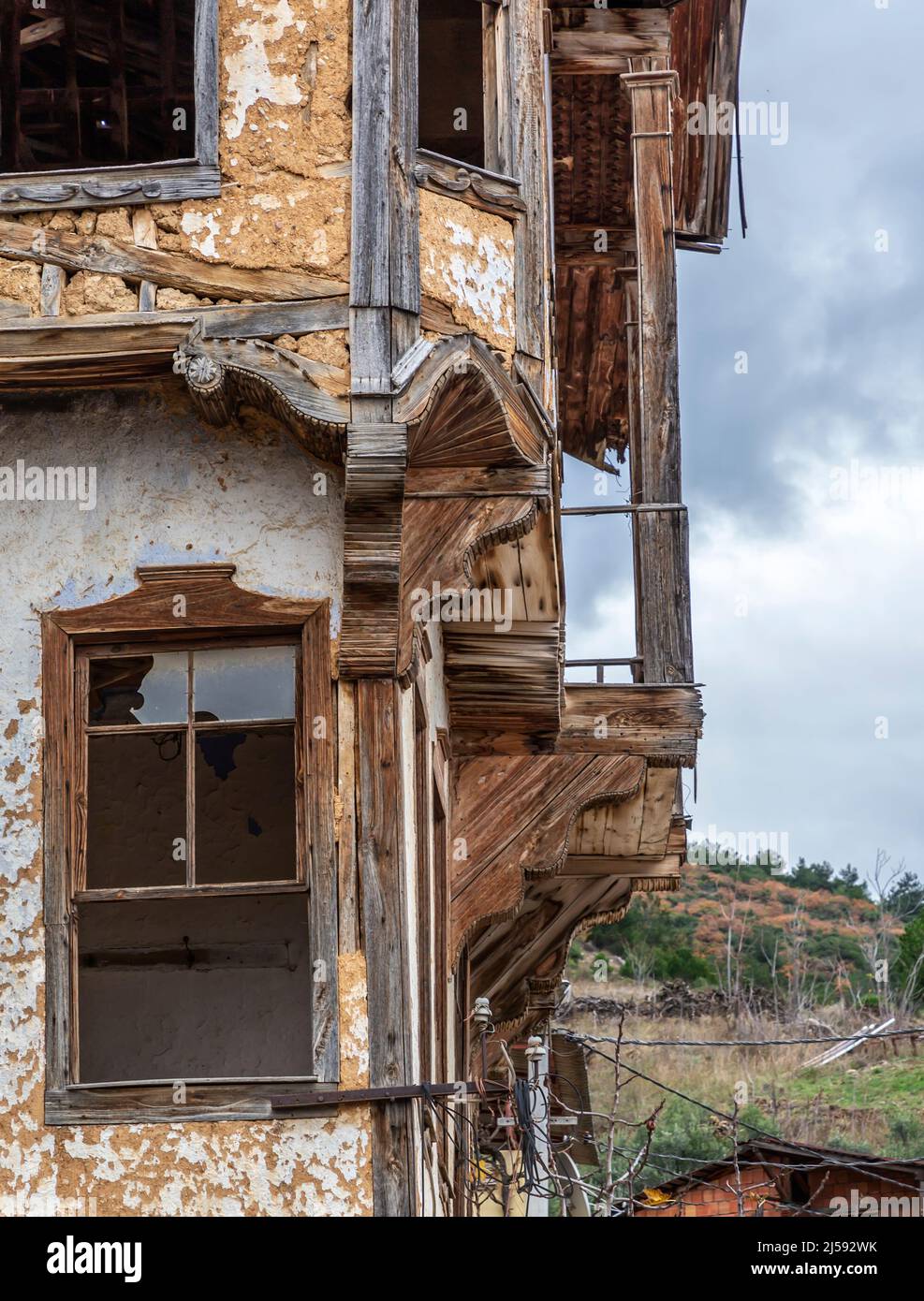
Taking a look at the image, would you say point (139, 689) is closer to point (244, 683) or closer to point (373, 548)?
point (244, 683)

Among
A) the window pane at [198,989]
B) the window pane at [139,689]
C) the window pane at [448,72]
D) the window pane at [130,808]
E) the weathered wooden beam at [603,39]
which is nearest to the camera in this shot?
the window pane at [139,689]

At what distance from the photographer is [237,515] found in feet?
26.0

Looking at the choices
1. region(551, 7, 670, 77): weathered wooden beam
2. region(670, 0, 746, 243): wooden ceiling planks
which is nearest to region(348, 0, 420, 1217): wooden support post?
region(551, 7, 670, 77): weathered wooden beam

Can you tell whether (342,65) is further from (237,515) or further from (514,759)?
(514,759)

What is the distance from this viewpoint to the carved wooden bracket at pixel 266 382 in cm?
751

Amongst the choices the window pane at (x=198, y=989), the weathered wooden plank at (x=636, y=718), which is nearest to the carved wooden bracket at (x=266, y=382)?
the window pane at (x=198, y=989)

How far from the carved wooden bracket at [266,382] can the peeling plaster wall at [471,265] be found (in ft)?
2.20

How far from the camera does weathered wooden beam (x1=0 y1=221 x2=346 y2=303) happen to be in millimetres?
7734

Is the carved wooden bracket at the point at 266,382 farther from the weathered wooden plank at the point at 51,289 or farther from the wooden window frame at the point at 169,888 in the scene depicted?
the wooden window frame at the point at 169,888

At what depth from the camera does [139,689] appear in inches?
313

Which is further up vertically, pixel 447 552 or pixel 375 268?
pixel 375 268

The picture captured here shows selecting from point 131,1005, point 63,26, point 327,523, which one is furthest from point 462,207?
point 131,1005

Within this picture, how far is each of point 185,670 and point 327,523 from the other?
787mm

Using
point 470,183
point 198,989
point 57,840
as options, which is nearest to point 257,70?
point 470,183
